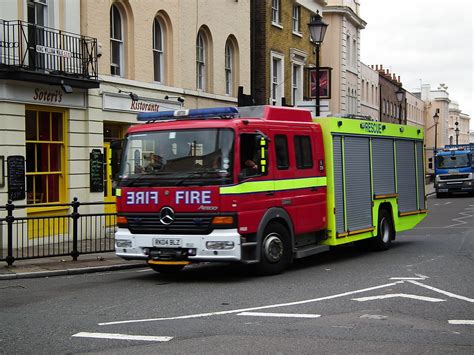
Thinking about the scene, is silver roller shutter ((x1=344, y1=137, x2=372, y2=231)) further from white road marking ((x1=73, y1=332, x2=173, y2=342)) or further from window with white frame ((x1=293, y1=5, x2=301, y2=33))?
window with white frame ((x1=293, y1=5, x2=301, y2=33))

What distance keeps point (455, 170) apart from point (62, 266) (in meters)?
32.8

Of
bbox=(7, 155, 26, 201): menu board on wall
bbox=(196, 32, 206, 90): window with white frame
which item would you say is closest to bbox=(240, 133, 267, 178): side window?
bbox=(7, 155, 26, 201): menu board on wall

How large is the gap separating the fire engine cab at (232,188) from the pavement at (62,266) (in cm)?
150

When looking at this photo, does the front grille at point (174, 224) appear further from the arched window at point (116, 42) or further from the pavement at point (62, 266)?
the arched window at point (116, 42)

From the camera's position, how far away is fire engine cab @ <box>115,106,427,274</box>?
11.0 metres

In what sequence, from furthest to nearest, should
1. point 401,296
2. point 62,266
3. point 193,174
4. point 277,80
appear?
point 277,80
point 62,266
point 193,174
point 401,296

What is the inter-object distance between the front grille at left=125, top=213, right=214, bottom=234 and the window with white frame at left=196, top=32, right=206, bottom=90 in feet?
42.2

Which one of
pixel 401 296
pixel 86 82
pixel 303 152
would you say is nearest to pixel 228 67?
pixel 86 82

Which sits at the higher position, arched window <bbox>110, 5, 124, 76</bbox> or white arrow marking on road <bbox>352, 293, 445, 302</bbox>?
arched window <bbox>110, 5, 124, 76</bbox>

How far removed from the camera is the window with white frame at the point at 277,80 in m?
30.6

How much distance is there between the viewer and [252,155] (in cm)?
1141

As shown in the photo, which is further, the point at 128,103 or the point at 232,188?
the point at 128,103

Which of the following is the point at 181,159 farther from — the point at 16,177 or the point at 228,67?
the point at 228,67

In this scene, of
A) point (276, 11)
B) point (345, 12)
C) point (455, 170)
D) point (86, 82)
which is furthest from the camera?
point (455, 170)
